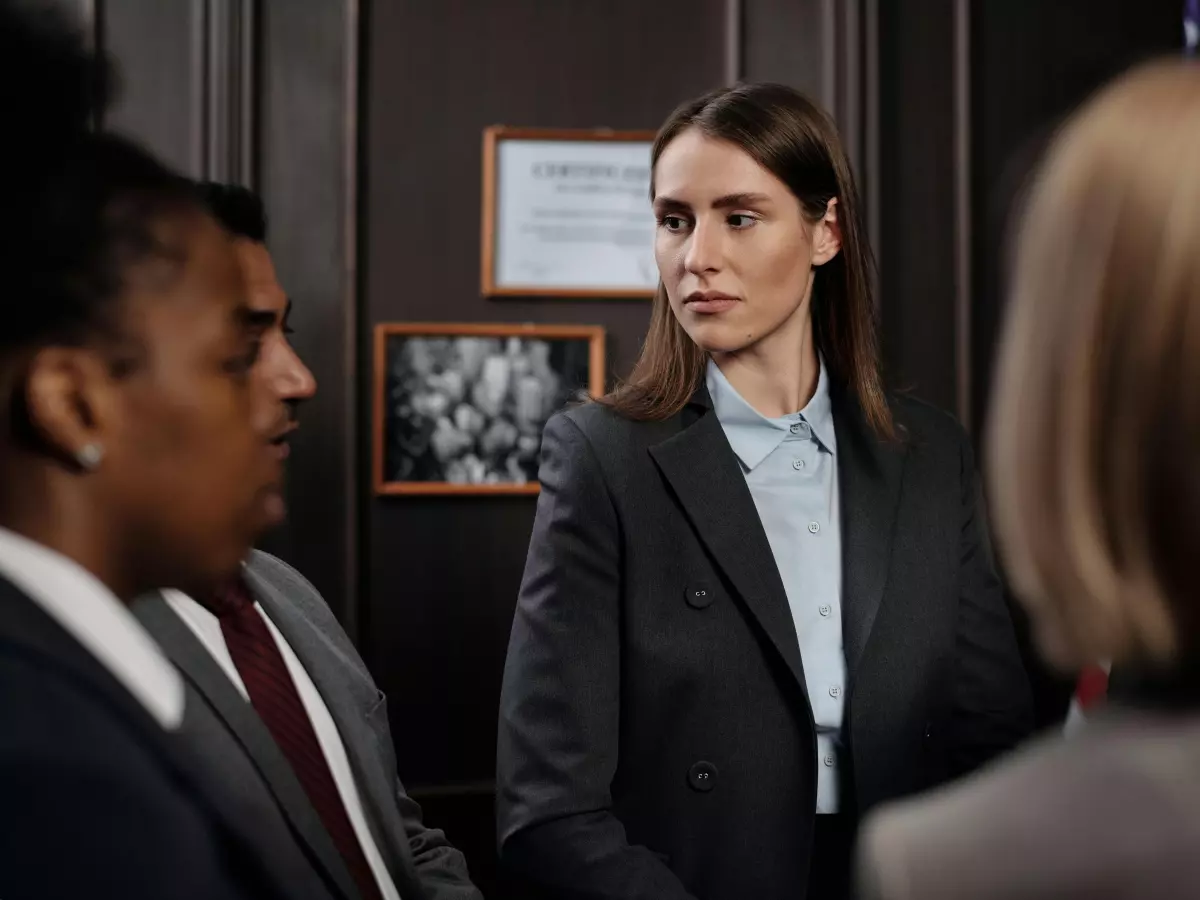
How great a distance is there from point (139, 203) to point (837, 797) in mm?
1215

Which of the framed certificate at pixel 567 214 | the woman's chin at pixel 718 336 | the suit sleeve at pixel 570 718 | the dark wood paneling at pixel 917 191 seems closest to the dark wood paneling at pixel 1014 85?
the dark wood paneling at pixel 917 191

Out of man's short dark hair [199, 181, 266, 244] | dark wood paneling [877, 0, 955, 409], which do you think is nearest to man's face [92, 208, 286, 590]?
man's short dark hair [199, 181, 266, 244]

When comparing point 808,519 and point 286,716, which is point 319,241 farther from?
point 286,716

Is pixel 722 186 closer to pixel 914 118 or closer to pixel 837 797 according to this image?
pixel 837 797

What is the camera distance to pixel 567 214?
2.50 m

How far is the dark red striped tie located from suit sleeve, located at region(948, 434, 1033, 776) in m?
0.95

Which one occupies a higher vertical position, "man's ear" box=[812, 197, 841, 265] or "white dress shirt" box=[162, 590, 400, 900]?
"man's ear" box=[812, 197, 841, 265]

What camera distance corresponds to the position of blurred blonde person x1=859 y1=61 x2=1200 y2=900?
23.3 inches

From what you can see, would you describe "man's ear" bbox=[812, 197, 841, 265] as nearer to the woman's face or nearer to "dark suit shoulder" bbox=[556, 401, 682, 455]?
the woman's face

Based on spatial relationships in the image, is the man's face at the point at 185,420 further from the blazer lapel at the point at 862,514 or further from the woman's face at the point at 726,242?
the blazer lapel at the point at 862,514

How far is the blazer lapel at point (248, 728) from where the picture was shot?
1.15 metres

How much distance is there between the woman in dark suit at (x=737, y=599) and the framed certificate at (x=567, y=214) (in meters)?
0.76

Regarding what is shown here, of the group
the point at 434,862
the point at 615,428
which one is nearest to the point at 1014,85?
the point at 615,428

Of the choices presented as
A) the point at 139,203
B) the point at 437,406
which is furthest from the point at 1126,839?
the point at 437,406
